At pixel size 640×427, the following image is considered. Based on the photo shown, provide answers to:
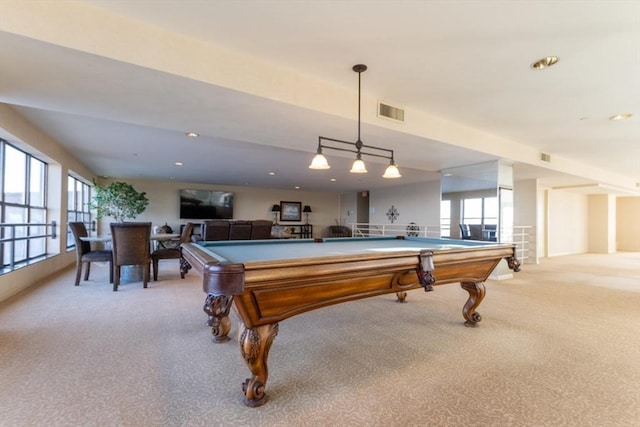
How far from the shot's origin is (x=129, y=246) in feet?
13.6

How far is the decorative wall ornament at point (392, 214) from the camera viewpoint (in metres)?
10.4

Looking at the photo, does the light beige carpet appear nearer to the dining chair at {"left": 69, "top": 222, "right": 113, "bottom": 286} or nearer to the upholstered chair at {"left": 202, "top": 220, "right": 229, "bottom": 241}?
the dining chair at {"left": 69, "top": 222, "right": 113, "bottom": 286}

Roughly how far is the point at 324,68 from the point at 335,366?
2.49m

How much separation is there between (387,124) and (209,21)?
6.76 feet

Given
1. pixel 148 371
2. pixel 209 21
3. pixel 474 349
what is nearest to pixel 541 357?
pixel 474 349

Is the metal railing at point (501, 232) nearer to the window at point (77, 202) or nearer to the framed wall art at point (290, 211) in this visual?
the framed wall art at point (290, 211)

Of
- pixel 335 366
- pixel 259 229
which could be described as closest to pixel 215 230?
pixel 259 229

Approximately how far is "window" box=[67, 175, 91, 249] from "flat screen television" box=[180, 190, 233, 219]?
8.51ft

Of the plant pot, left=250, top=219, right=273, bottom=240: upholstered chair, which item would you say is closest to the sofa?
left=250, top=219, right=273, bottom=240: upholstered chair

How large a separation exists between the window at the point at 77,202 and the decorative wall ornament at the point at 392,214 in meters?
8.85

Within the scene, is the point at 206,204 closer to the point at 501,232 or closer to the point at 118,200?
the point at 118,200

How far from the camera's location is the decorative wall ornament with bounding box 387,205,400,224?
10422mm

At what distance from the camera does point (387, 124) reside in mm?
3352

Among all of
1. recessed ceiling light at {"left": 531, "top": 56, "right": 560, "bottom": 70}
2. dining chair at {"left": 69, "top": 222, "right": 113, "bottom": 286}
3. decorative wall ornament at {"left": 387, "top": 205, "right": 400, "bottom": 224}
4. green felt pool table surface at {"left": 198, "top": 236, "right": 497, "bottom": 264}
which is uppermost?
recessed ceiling light at {"left": 531, "top": 56, "right": 560, "bottom": 70}
